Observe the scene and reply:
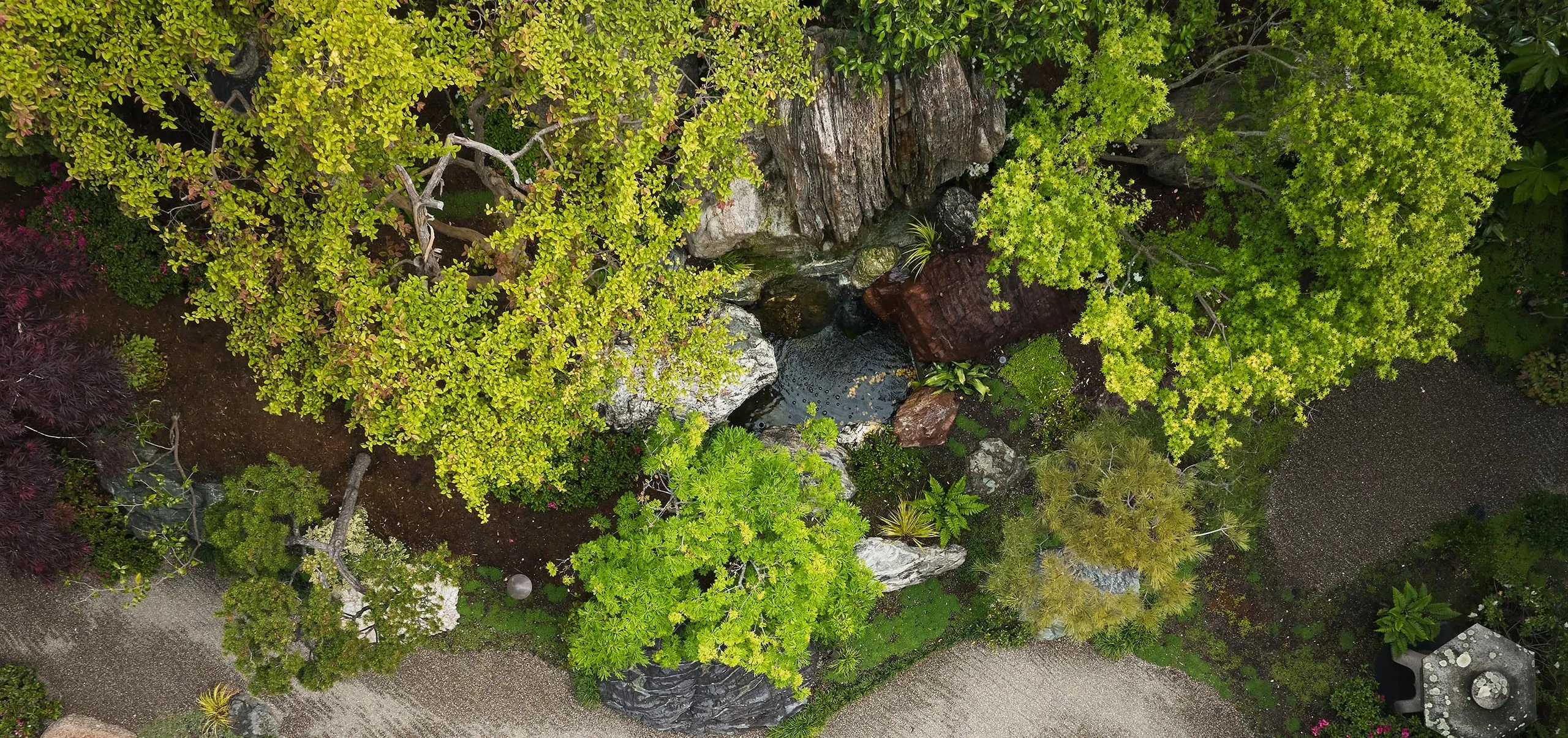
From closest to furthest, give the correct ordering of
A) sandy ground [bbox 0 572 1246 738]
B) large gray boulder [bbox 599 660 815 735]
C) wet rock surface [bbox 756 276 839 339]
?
sandy ground [bbox 0 572 1246 738] < large gray boulder [bbox 599 660 815 735] < wet rock surface [bbox 756 276 839 339]

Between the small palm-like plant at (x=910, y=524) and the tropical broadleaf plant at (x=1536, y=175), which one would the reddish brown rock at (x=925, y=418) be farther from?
the tropical broadleaf plant at (x=1536, y=175)

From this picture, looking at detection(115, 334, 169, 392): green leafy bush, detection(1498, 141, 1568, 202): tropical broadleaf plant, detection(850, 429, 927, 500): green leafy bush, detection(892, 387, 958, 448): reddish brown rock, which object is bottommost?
detection(850, 429, 927, 500): green leafy bush

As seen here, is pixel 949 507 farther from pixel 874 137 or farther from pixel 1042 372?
pixel 874 137

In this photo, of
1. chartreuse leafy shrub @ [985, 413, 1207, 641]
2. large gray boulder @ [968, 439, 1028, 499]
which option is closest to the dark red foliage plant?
large gray boulder @ [968, 439, 1028, 499]

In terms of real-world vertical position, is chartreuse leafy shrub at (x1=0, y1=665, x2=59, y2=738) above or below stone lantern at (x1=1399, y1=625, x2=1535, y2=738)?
above

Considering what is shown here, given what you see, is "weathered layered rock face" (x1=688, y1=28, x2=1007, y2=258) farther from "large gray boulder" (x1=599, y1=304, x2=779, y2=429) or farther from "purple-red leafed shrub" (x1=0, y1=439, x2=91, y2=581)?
"purple-red leafed shrub" (x1=0, y1=439, x2=91, y2=581)

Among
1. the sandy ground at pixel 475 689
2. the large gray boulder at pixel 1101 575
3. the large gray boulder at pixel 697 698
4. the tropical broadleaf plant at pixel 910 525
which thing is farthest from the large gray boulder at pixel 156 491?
the large gray boulder at pixel 1101 575

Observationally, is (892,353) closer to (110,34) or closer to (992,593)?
(992,593)
